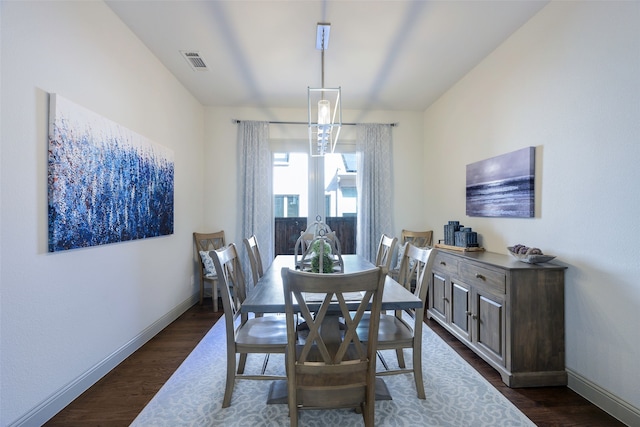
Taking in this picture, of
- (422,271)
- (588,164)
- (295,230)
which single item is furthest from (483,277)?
(295,230)

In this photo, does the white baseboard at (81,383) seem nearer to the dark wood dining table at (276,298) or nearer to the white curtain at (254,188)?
the dark wood dining table at (276,298)

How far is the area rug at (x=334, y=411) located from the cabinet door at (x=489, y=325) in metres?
0.21

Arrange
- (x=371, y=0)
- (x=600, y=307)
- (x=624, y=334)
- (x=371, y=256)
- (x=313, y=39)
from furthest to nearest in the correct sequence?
1. (x=371, y=256)
2. (x=313, y=39)
3. (x=371, y=0)
4. (x=600, y=307)
5. (x=624, y=334)

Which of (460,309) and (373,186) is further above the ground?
(373,186)

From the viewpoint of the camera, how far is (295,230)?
4.45 m

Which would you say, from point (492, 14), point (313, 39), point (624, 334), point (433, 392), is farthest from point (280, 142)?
point (624, 334)

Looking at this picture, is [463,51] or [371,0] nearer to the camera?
[371,0]

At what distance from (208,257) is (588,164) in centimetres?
383

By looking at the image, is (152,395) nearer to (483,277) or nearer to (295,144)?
(483,277)

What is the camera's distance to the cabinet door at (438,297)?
2916 millimetres

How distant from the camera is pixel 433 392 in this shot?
6.37ft

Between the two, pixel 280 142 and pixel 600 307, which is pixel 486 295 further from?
pixel 280 142

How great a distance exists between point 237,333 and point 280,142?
3159mm

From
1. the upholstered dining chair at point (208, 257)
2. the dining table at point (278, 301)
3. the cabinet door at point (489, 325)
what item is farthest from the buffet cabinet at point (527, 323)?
the upholstered dining chair at point (208, 257)
